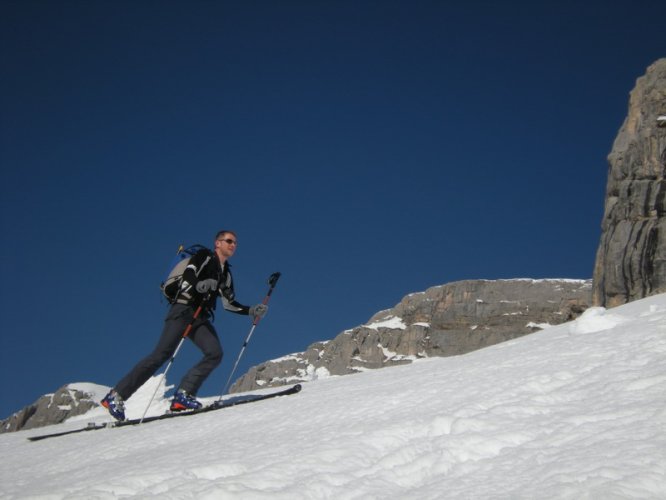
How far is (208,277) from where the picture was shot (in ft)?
29.7

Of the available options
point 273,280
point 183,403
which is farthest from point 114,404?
point 273,280

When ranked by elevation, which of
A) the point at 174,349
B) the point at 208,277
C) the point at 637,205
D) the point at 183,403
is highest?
the point at 637,205

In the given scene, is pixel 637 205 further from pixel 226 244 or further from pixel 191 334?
pixel 191 334

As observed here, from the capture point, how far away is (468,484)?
322cm

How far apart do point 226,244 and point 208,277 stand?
65 cm

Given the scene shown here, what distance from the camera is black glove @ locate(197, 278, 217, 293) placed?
8570 mm

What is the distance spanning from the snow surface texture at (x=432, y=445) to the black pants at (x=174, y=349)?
1.56m

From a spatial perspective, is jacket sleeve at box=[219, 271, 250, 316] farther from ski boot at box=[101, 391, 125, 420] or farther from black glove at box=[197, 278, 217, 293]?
ski boot at box=[101, 391, 125, 420]

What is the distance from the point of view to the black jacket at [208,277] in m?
8.73

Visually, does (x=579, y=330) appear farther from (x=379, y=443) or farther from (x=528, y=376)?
(x=379, y=443)

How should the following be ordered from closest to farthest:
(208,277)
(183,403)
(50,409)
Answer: (183,403)
(208,277)
(50,409)

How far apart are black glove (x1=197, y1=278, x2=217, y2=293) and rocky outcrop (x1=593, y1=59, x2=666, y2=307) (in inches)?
2467

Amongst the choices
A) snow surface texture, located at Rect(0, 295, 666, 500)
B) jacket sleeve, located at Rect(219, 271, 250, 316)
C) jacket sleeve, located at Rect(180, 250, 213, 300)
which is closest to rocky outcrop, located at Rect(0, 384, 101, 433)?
jacket sleeve, located at Rect(219, 271, 250, 316)

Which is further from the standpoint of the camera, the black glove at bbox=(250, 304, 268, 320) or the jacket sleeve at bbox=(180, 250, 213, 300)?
the black glove at bbox=(250, 304, 268, 320)
